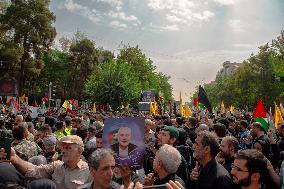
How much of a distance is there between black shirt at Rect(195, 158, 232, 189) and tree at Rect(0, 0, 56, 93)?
139 feet

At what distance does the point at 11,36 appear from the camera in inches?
1834

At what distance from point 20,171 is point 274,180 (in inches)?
117

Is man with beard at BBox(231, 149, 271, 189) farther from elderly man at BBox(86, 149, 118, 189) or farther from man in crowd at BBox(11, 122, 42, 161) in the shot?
man in crowd at BBox(11, 122, 42, 161)

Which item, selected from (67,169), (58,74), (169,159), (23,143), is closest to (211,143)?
(169,159)

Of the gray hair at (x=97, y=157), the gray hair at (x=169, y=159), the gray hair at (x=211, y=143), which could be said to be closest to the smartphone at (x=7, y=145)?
the gray hair at (x=97, y=157)

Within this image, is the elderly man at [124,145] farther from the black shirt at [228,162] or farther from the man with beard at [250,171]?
the black shirt at [228,162]

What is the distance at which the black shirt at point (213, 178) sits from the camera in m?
4.38

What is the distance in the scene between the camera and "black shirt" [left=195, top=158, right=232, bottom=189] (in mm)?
4383

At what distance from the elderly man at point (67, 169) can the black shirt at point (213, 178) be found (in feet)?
4.73

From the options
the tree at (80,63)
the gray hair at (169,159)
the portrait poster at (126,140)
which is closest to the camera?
the gray hair at (169,159)

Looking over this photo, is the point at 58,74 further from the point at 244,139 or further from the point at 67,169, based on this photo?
the point at 67,169

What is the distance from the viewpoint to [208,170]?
15.3 ft

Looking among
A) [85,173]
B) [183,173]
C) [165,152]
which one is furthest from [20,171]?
[183,173]

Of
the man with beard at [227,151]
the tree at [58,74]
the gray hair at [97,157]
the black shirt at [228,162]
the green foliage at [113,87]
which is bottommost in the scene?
the black shirt at [228,162]
